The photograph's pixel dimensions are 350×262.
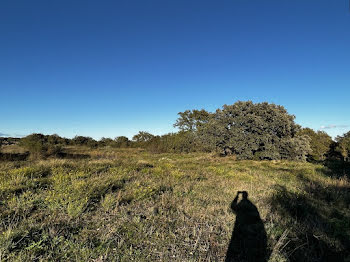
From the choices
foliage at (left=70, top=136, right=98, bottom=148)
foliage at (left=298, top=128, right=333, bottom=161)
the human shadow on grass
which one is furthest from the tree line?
foliage at (left=298, top=128, right=333, bottom=161)

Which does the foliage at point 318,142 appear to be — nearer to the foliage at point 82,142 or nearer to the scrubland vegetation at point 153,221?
the scrubland vegetation at point 153,221

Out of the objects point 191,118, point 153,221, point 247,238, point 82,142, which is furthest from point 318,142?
point 82,142

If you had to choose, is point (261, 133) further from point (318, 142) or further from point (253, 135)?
point (318, 142)

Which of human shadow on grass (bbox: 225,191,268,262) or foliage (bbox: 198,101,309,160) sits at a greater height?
foliage (bbox: 198,101,309,160)

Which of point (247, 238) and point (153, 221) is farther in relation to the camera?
point (153, 221)

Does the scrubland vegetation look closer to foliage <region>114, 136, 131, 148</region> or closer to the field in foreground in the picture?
the field in foreground

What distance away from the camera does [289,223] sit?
13.5ft

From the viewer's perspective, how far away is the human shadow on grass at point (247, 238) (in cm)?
298

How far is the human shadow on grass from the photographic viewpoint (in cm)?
298

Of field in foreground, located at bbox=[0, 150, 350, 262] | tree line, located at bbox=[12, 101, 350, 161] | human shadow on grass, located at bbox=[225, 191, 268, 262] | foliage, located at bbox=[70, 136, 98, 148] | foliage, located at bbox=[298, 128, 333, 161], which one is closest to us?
field in foreground, located at bbox=[0, 150, 350, 262]

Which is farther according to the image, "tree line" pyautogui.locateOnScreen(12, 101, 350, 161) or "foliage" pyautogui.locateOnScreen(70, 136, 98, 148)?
"foliage" pyautogui.locateOnScreen(70, 136, 98, 148)

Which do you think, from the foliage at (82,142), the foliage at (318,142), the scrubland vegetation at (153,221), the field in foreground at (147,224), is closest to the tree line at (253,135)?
the scrubland vegetation at (153,221)

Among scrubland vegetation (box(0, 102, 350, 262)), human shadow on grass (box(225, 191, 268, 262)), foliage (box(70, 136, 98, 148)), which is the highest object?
foliage (box(70, 136, 98, 148))

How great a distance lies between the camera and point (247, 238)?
352cm
